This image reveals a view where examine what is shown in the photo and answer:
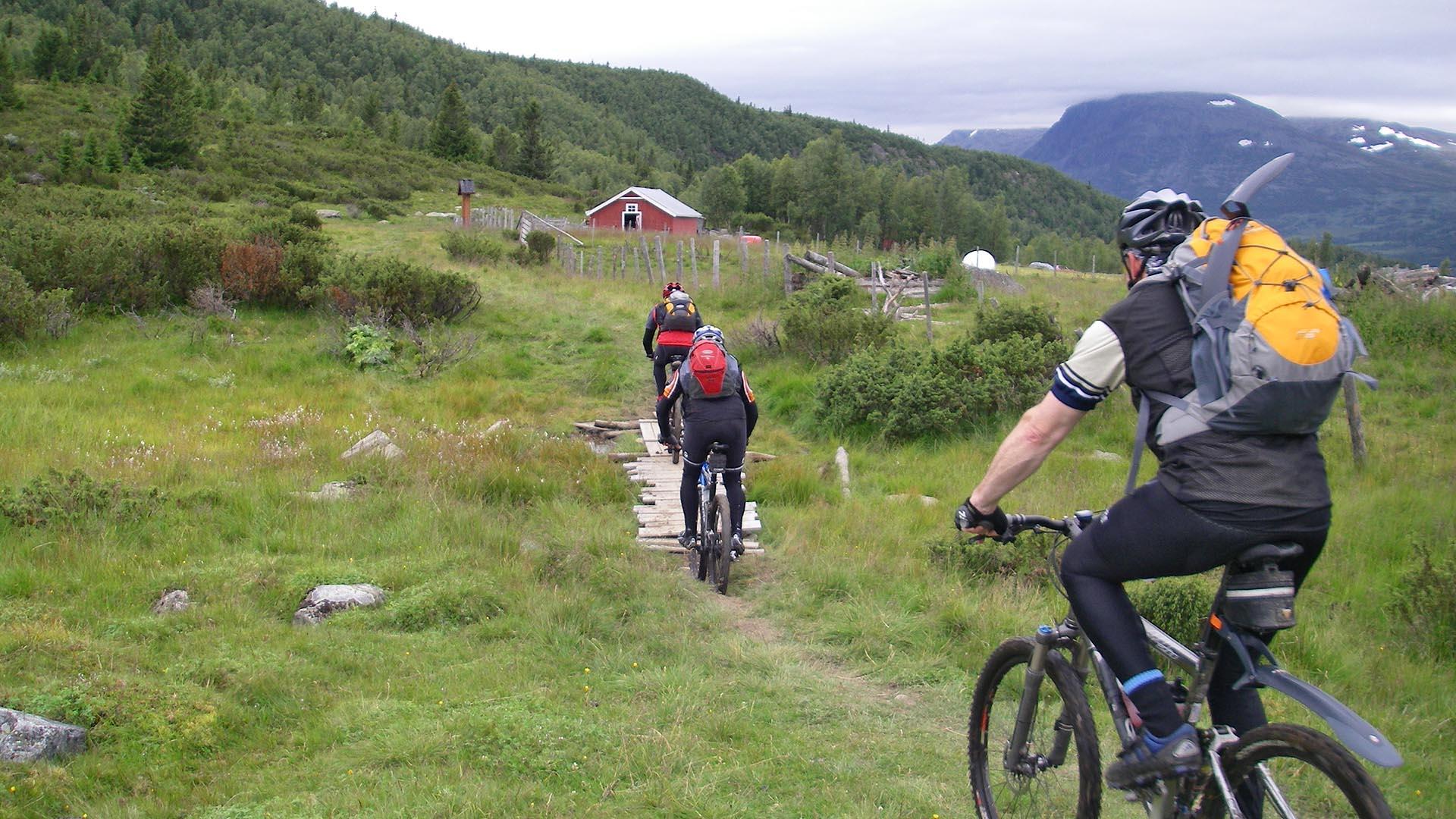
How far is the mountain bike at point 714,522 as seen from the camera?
7.18 m

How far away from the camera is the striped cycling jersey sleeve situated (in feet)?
9.11

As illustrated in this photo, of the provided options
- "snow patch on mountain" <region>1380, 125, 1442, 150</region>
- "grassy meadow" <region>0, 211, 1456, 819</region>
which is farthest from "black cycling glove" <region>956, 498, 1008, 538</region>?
"snow patch on mountain" <region>1380, 125, 1442, 150</region>

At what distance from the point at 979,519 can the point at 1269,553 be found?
0.87m

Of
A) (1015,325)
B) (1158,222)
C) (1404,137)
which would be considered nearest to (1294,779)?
(1158,222)

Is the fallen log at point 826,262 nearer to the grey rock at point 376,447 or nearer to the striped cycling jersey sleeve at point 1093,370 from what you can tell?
the grey rock at point 376,447

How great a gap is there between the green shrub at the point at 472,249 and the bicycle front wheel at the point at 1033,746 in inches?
949

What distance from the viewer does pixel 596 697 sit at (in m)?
5.10

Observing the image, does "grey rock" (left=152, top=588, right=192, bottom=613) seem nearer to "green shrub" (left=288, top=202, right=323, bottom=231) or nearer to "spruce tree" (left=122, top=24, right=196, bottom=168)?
"green shrub" (left=288, top=202, right=323, bottom=231)

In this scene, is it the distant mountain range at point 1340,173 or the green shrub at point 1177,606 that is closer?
the green shrub at point 1177,606

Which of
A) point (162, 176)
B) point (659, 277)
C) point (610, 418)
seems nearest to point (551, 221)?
point (162, 176)

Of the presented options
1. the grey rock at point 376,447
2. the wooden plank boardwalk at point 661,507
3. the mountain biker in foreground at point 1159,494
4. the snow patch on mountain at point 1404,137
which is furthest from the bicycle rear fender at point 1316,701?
the snow patch on mountain at point 1404,137

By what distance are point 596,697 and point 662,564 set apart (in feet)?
8.20

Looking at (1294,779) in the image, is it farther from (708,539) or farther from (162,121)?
(162,121)

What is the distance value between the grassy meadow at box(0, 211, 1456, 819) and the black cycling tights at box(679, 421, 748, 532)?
649 mm
